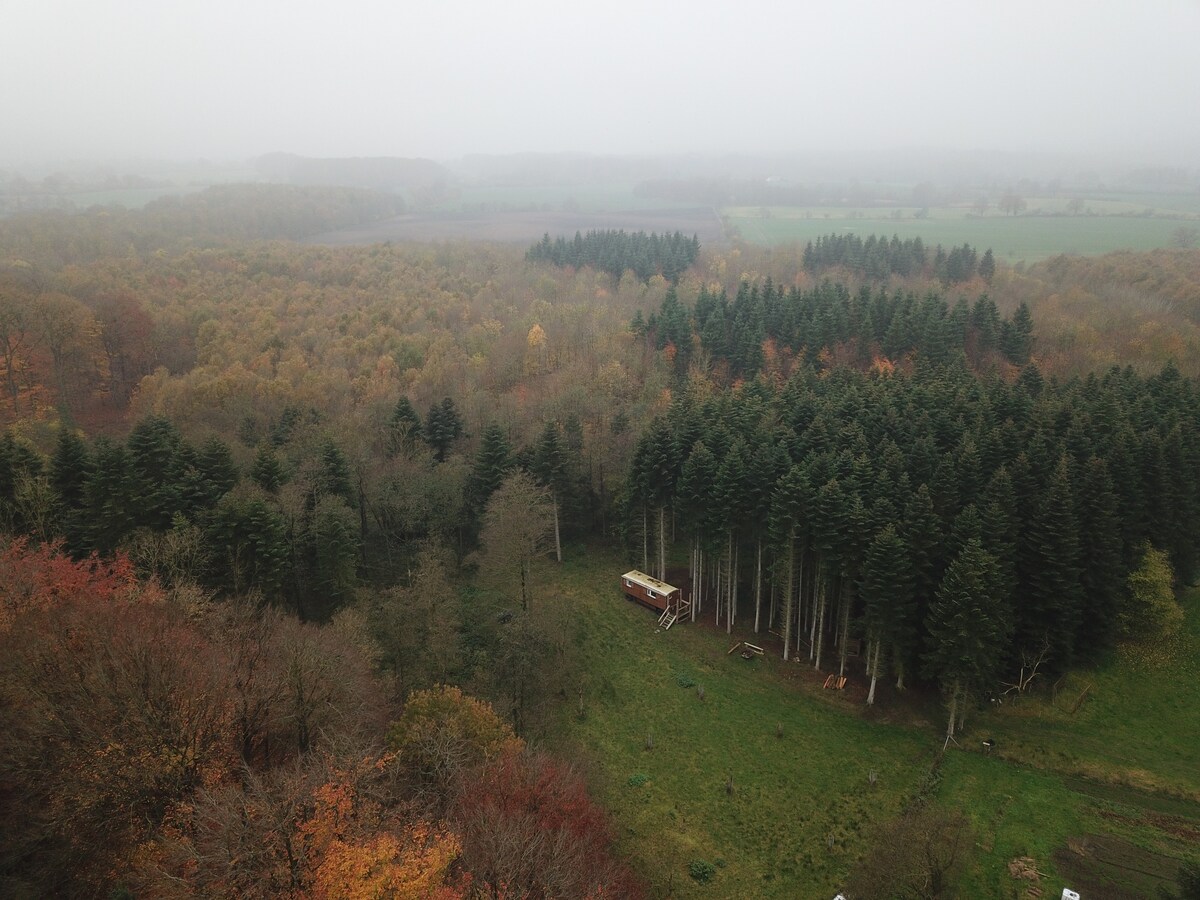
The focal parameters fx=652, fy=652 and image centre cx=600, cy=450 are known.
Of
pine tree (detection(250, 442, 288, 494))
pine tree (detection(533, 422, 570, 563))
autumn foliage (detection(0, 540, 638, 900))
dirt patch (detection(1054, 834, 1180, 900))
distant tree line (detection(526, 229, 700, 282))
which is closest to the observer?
autumn foliage (detection(0, 540, 638, 900))

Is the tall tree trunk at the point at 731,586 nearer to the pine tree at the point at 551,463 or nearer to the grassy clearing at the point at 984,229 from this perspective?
the pine tree at the point at 551,463

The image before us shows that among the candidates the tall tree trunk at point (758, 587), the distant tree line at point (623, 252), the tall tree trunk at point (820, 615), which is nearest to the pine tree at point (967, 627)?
the tall tree trunk at point (820, 615)

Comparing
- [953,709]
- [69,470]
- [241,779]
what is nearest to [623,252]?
[69,470]

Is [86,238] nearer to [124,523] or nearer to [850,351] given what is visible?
[124,523]

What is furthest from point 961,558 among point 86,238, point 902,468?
point 86,238

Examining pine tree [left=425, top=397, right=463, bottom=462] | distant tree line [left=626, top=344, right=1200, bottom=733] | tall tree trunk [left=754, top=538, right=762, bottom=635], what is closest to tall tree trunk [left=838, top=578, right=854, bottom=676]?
distant tree line [left=626, top=344, right=1200, bottom=733]

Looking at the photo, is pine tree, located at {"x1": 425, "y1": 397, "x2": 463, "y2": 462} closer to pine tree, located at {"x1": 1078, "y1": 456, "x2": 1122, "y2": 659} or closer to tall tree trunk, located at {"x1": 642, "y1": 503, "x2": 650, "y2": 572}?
tall tree trunk, located at {"x1": 642, "y1": 503, "x2": 650, "y2": 572}
